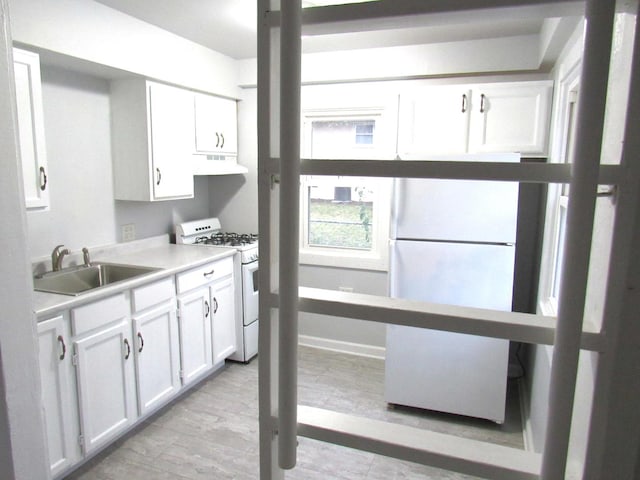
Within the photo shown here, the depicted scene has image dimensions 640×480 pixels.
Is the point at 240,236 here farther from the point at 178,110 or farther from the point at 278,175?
the point at 278,175

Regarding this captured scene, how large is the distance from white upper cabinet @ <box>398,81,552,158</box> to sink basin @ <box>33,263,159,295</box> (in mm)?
2004

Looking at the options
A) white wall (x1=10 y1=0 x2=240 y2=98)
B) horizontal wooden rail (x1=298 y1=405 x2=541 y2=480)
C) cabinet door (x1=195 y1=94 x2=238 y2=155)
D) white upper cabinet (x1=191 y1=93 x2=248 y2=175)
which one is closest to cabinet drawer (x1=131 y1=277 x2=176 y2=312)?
white upper cabinet (x1=191 y1=93 x2=248 y2=175)

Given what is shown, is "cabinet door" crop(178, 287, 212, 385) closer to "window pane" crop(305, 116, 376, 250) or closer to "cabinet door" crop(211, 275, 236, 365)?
"cabinet door" crop(211, 275, 236, 365)

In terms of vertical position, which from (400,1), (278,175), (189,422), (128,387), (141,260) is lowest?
(189,422)

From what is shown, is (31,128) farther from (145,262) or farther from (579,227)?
(579,227)

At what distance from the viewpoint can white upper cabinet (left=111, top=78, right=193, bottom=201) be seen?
2949mm

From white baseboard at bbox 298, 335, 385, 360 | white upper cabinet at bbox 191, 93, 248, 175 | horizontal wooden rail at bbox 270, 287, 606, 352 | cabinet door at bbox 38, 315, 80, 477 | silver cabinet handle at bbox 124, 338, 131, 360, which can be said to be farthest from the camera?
white baseboard at bbox 298, 335, 385, 360

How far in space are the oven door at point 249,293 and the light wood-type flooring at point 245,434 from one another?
0.41 metres

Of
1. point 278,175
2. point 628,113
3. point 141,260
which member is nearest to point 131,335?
point 141,260

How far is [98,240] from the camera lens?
3.01 m

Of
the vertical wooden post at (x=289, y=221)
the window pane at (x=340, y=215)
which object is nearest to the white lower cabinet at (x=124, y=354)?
the window pane at (x=340, y=215)

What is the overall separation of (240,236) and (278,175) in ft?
10.5

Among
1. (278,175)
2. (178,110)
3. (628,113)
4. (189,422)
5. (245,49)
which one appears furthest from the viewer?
(245,49)

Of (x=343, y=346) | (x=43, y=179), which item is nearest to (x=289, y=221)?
(x=43, y=179)
